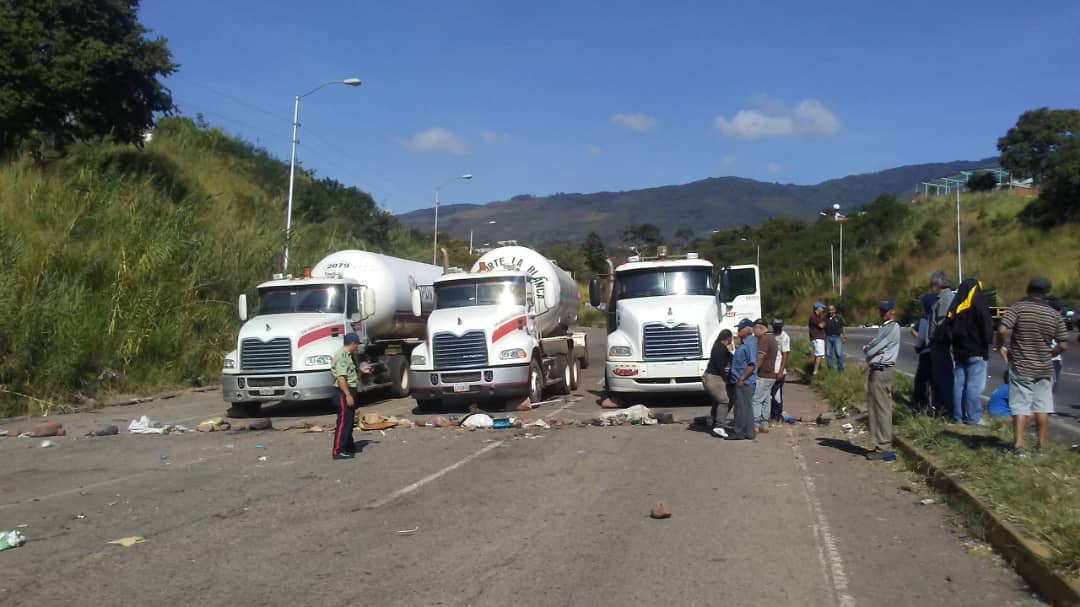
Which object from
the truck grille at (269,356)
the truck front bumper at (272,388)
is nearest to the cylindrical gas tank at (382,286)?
the truck grille at (269,356)

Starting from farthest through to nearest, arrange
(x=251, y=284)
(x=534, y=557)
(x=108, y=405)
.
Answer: (x=251, y=284), (x=108, y=405), (x=534, y=557)

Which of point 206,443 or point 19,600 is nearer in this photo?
point 19,600

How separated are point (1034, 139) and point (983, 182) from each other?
7.51 m

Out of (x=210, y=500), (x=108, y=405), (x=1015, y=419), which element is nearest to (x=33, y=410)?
(x=108, y=405)

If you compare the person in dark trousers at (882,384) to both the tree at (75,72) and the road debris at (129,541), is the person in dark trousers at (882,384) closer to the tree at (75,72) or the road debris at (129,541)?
the road debris at (129,541)

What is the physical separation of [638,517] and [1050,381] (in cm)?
460

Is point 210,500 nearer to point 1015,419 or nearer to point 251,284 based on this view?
point 1015,419

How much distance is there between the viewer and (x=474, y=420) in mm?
14859

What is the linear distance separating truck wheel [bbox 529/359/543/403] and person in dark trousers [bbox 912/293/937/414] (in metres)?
6.94

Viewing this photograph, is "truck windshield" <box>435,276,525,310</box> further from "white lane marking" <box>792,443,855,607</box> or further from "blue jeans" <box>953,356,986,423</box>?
"white lane marking" <box>792,443,855,607</box>

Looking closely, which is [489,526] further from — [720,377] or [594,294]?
[594,294]

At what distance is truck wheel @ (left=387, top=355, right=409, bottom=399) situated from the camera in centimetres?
2128

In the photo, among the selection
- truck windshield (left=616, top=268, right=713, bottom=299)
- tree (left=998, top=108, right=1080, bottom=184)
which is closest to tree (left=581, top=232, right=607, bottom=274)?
tree (left=998, top=108, right=1080, bottom=184)

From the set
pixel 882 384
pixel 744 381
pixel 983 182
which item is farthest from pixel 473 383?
pixel 983 182
